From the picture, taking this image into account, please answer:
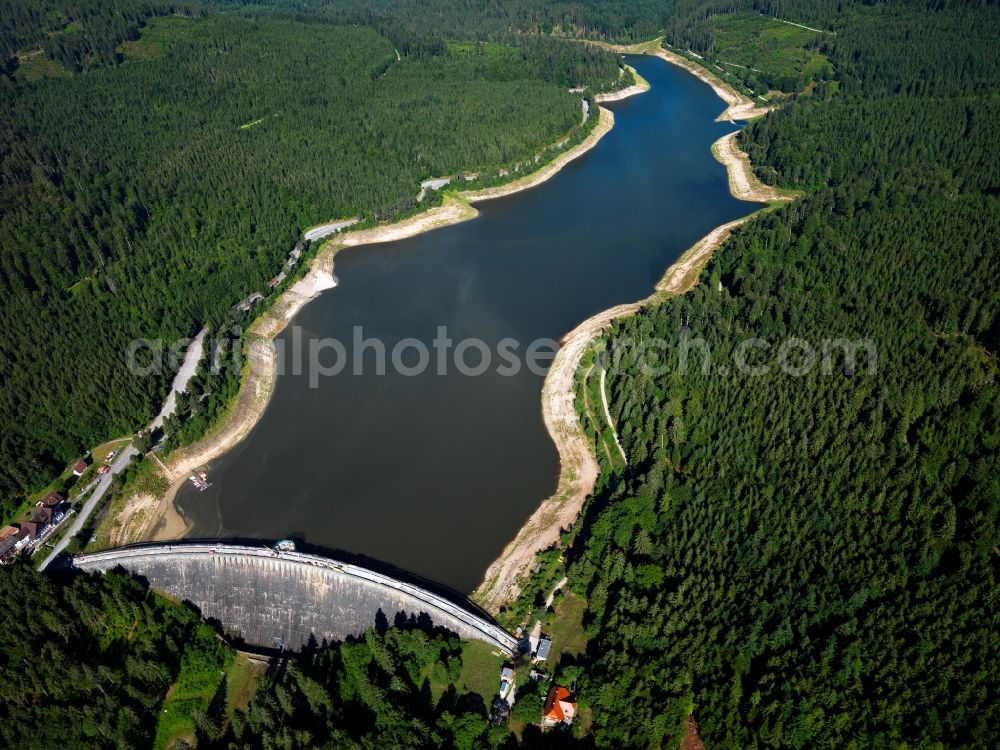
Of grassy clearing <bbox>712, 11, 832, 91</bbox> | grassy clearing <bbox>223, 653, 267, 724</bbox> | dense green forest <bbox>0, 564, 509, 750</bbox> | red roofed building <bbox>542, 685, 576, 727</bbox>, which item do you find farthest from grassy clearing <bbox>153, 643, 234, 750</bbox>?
grassy clearing <bbox>712, 11, 832, 91</bbox>

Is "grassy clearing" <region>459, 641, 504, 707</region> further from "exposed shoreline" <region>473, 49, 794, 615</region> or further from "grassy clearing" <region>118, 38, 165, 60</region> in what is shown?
"grassy clearing" <region>118, 38, 165, 60</region>

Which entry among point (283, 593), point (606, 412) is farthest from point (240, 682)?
point (606, 412)

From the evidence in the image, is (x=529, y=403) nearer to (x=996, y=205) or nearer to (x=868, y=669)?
(x=868, y=669)

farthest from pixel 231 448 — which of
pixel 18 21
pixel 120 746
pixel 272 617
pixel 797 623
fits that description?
pixel 18 21

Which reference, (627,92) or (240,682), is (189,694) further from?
(627,92)

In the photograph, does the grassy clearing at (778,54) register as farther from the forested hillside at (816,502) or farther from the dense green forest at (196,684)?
the dense green forest at (196,684)

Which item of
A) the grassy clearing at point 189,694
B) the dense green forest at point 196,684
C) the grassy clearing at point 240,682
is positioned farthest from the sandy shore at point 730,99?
the grassy clearing at point 189,694
